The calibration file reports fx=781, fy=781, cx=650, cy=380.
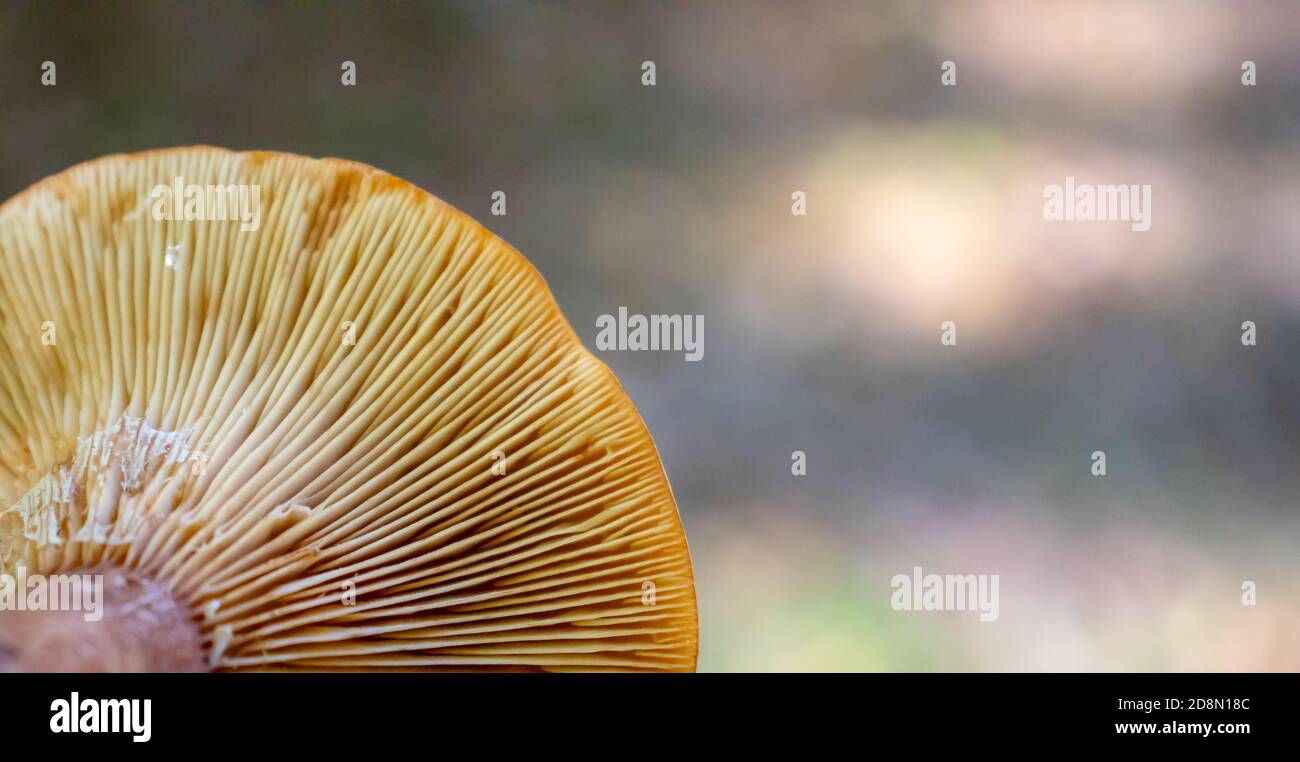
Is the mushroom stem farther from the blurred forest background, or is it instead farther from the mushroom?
the blurred forest background

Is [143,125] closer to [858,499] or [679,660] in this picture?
[679,660]

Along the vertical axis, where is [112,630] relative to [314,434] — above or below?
below

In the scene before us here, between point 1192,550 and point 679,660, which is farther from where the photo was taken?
point 1192,550

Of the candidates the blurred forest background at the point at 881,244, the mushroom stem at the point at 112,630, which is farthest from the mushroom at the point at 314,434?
the blurred forest background at the point at 881,244
